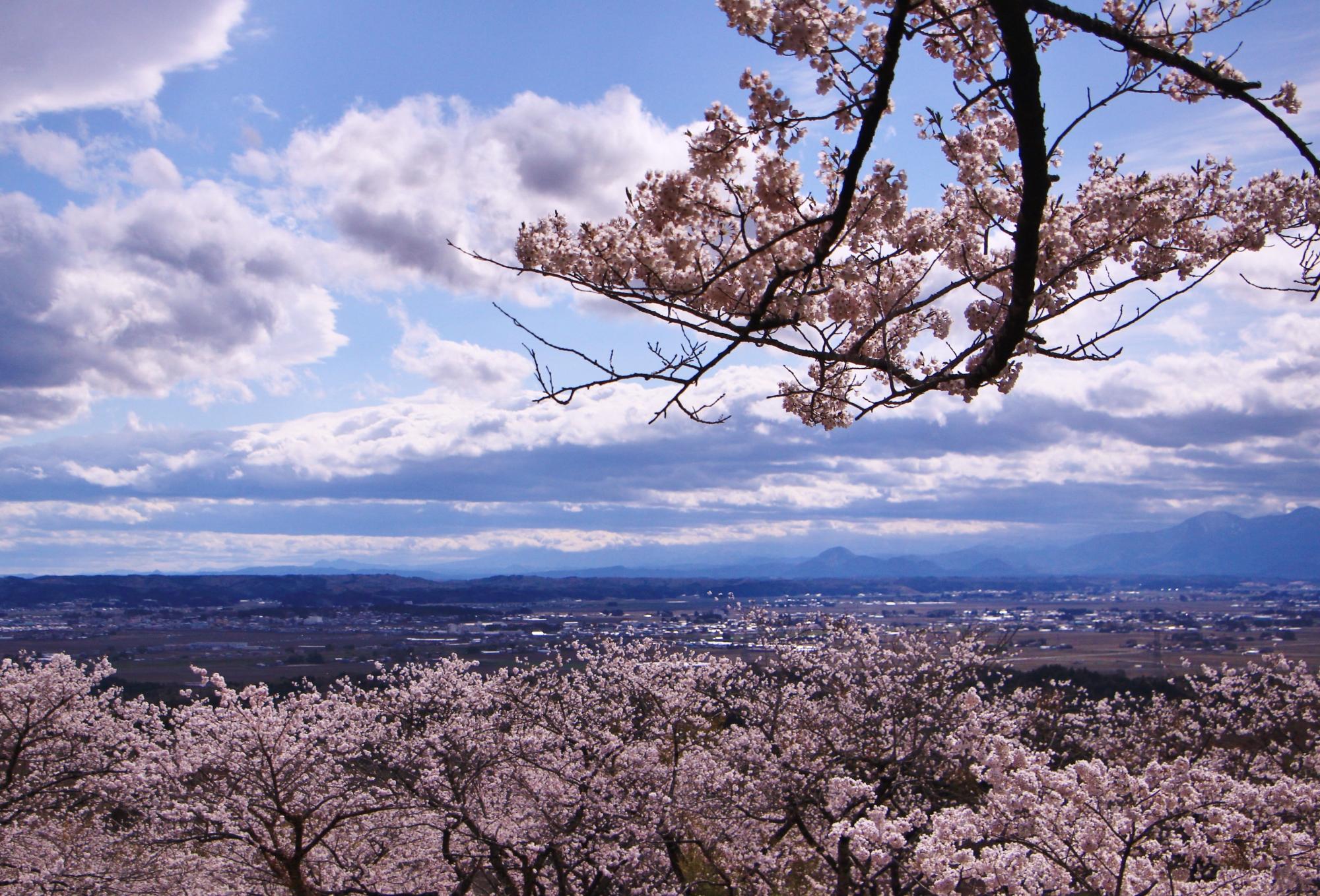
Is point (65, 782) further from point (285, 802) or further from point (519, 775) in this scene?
point (519, 775)

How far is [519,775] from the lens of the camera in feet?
68.1

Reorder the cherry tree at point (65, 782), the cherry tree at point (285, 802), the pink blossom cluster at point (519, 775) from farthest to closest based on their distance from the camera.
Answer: the cherry tree at point (65, 782) < the pink blossom cluster at point (519, 775) < the cherry tree at point (285, 802)

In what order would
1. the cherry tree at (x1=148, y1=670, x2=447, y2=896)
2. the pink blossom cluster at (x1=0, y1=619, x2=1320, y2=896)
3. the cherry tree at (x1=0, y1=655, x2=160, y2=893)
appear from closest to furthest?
1. the cherry tree at (x1=148, y1=670, x2=447, y2=896)
2. the pink blossom cluster at (x1=0, y1=619, x2=1320, y2=896)
3. the cherry tree at (x1=0, y1=655, x2=160, y2=893)

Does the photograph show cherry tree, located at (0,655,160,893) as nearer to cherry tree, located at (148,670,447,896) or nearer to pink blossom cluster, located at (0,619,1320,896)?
pink blossom cluster, located at (0,619,1320,896)

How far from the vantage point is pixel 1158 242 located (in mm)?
4762

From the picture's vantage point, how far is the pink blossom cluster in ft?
60.7

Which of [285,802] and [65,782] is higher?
[65,782]

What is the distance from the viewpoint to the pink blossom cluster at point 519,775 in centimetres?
1850

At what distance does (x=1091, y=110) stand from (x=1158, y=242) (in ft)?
4.92

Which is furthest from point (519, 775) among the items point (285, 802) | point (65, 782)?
point (65, 782)

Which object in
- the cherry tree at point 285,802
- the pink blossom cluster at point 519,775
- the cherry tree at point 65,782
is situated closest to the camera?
the cherry tree at point 285,802

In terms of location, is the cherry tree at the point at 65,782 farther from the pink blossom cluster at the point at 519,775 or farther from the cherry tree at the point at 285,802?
the cherry tree at the point at 285,802

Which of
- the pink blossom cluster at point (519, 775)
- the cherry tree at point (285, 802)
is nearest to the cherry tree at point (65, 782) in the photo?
the pink blossom cluster at point (519, 775)

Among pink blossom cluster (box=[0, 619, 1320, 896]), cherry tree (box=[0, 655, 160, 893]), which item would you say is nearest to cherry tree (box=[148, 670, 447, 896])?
pink blossom cluster (box=[0, 619, 1320, 896])
